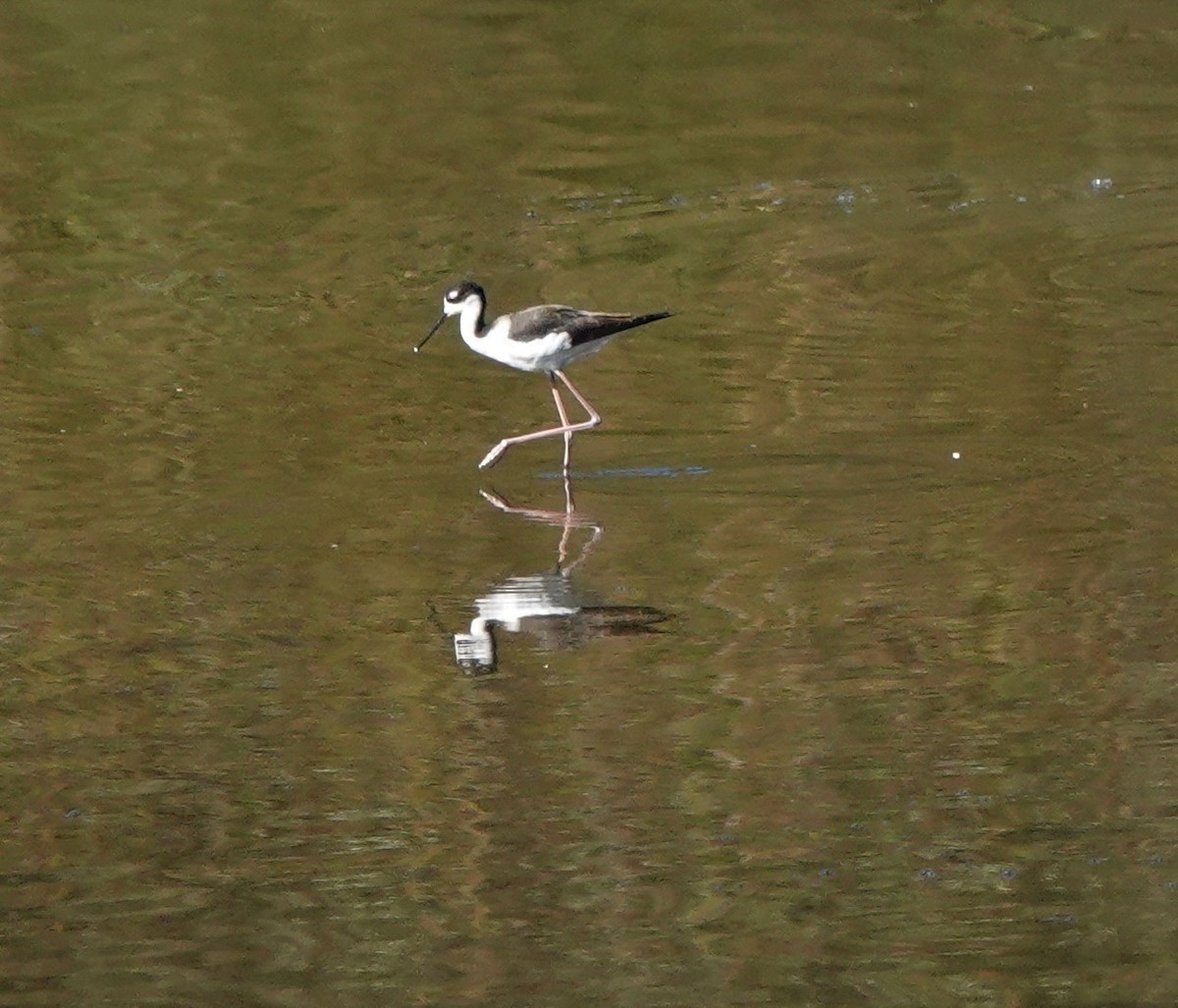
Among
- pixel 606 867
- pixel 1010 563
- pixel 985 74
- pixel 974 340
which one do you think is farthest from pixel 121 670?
pixel 985 74

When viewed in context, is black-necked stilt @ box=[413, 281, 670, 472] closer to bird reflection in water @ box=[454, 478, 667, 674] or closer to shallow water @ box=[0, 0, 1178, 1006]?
shallow water @ box=[0, 0, 1178, 1006]

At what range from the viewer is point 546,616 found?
791 cm

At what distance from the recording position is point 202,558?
28.2 ft

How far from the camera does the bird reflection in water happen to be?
7641 mm

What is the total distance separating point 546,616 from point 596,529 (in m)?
0.98

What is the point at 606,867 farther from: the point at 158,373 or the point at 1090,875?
the point at 158,373

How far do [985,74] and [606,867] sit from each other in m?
11.4

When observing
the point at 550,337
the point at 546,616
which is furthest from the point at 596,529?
the point at 550,337

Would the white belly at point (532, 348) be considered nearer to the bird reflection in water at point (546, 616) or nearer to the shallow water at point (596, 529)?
the shallow water at point (596, 529)

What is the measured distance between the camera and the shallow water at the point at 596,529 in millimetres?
5801

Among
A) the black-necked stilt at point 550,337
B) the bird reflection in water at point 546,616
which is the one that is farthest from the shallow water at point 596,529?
the black-necked stilt at point 550,337

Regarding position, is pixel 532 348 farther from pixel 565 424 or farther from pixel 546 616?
pixel 546 616

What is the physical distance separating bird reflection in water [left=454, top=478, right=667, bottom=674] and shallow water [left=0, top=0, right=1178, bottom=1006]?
0.02 m

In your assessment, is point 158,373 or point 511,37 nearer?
point 158,373
